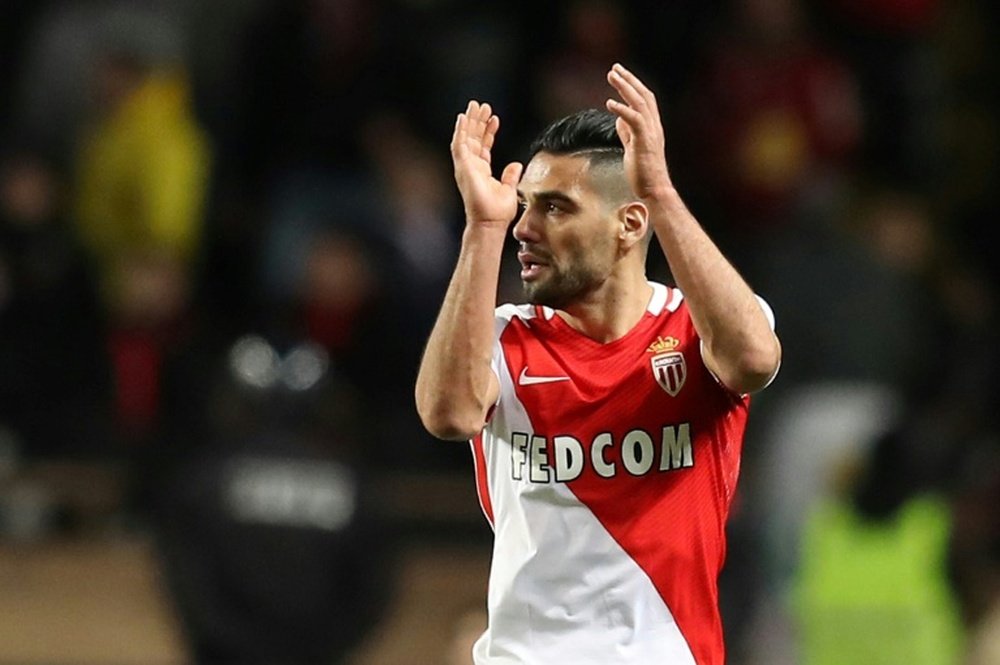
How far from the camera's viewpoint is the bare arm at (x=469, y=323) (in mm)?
4363

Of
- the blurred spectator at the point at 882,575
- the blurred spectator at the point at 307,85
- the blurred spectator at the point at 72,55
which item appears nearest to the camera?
the blurred spectator at the point at 882,575

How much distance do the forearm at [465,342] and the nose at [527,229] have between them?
18cm

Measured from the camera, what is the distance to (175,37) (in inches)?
474

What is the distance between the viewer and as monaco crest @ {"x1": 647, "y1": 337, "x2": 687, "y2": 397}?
15.2ft

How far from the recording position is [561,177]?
4.60 metres

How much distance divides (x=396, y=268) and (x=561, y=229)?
6324mm

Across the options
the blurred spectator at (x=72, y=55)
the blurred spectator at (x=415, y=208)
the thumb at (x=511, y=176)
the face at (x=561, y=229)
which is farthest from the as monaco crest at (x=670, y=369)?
the blurred spectator at (x=72, y=55)

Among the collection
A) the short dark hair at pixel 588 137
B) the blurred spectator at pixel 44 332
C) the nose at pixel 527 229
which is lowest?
the blurred spectator at pixel 44 332

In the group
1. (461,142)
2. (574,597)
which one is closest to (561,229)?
(461,142)

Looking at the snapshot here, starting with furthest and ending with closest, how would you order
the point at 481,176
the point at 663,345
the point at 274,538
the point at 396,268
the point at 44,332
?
1. the point at 396,268
2. the point at 44,332
3. the point at 274,538
4. the point at 663,345
5. the point at 481,176

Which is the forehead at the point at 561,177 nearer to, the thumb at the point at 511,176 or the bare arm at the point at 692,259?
the thumb at the point at 511,176

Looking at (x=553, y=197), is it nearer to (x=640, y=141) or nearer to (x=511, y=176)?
(x=511, y=176)

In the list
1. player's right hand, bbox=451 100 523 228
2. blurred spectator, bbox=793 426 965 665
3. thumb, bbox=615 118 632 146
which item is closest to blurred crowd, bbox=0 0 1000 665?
blurred spectator, bbox=793 426 965 665

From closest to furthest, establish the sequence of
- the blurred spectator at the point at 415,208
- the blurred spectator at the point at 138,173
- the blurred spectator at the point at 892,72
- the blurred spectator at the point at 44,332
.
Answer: the blurred spectator at the point at 44,332, the blurred spectator at the point at 415,208, the blurred spectator at the point at 138,173, the blurred spectator at the point at 892,72
